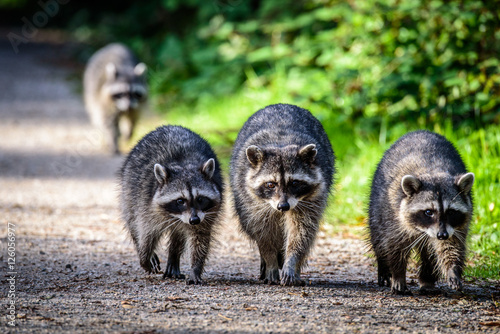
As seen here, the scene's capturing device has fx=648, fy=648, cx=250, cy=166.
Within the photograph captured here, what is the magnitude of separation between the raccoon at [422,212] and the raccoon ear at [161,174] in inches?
60.0

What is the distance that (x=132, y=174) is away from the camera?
513cm

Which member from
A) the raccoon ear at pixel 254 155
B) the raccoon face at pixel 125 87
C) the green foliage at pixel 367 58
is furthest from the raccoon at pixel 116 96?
the raccoon ear at pixel 254 155

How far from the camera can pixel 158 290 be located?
13.7ft

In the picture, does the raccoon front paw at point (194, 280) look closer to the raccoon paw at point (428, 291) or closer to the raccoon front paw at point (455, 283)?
the raccoon paw at point (428, 291)

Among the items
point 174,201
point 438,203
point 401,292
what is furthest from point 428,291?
point 174,201

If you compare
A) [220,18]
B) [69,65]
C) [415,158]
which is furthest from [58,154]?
[69,65]

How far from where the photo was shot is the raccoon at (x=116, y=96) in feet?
32.6

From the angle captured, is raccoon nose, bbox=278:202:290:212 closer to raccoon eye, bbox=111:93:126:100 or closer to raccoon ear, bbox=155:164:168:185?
raccoon ear, bbox=155:164:168:185

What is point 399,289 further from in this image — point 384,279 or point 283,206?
point 283,206

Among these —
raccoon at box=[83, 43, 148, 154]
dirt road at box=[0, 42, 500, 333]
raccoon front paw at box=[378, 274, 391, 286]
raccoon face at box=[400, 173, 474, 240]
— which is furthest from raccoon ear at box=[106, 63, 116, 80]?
raccoon face at box=[400, 173, 474, 240]

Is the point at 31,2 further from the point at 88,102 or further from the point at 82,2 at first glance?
the point at 88,102

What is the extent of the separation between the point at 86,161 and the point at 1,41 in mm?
13564

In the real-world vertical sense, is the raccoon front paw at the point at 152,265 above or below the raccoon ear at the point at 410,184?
below

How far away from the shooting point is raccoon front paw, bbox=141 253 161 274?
478cm
